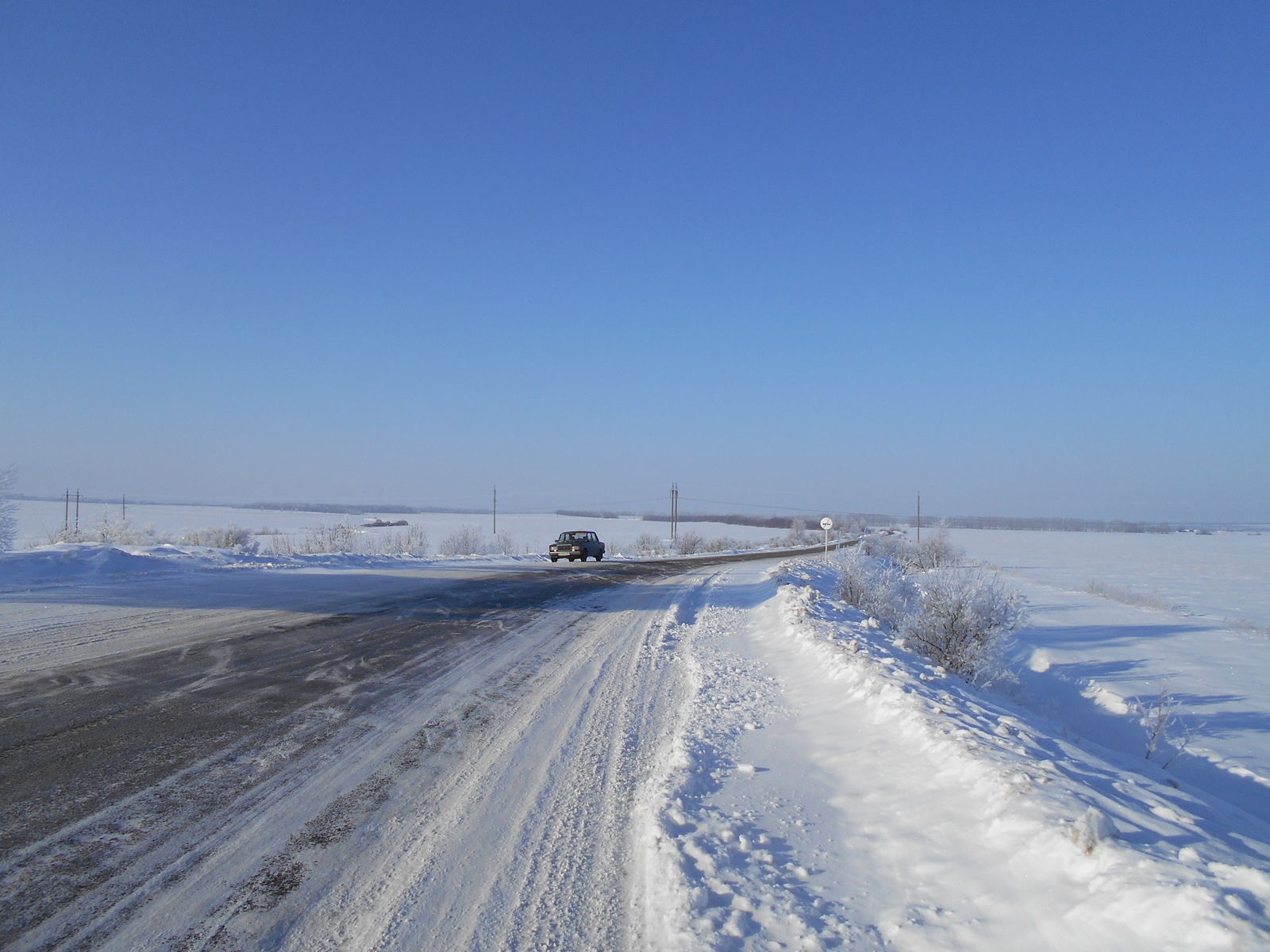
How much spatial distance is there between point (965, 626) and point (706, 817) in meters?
10.0

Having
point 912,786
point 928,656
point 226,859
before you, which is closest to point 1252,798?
point 928,656

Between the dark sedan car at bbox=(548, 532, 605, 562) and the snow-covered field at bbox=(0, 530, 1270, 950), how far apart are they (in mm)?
22555

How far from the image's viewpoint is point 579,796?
15.5ft

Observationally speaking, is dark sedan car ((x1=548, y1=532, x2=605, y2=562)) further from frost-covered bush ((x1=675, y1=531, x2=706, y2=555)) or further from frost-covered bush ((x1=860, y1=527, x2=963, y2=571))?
frost-covered bush ((x1=675, y1=531, x2=706, y2=555))

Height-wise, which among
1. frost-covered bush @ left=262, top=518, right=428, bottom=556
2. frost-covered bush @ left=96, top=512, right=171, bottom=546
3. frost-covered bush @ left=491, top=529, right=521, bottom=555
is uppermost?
frost-covered bush @ left=96, top=512, right=171, bottom=546

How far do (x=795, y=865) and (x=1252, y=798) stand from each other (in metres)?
7.59

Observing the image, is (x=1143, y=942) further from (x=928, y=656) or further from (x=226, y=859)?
(x=928, y=656)

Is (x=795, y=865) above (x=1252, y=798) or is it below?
above

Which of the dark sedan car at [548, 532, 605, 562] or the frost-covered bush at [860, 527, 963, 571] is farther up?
the dark sedan car at [548, 532, 605, 562]

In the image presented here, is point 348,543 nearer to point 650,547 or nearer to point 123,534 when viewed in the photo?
point 123,534

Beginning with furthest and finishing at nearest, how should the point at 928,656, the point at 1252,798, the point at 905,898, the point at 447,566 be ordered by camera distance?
the point at 447,566 < the point at 928,656 < the point at 1252,798 < the point at 905,898

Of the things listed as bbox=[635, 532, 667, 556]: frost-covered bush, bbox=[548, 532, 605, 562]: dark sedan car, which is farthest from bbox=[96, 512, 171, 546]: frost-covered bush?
bbox=[635, 532, 667, 556]: frost-covered bush

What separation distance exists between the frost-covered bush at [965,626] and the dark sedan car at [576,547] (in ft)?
70.4

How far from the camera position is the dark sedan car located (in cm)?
3322
